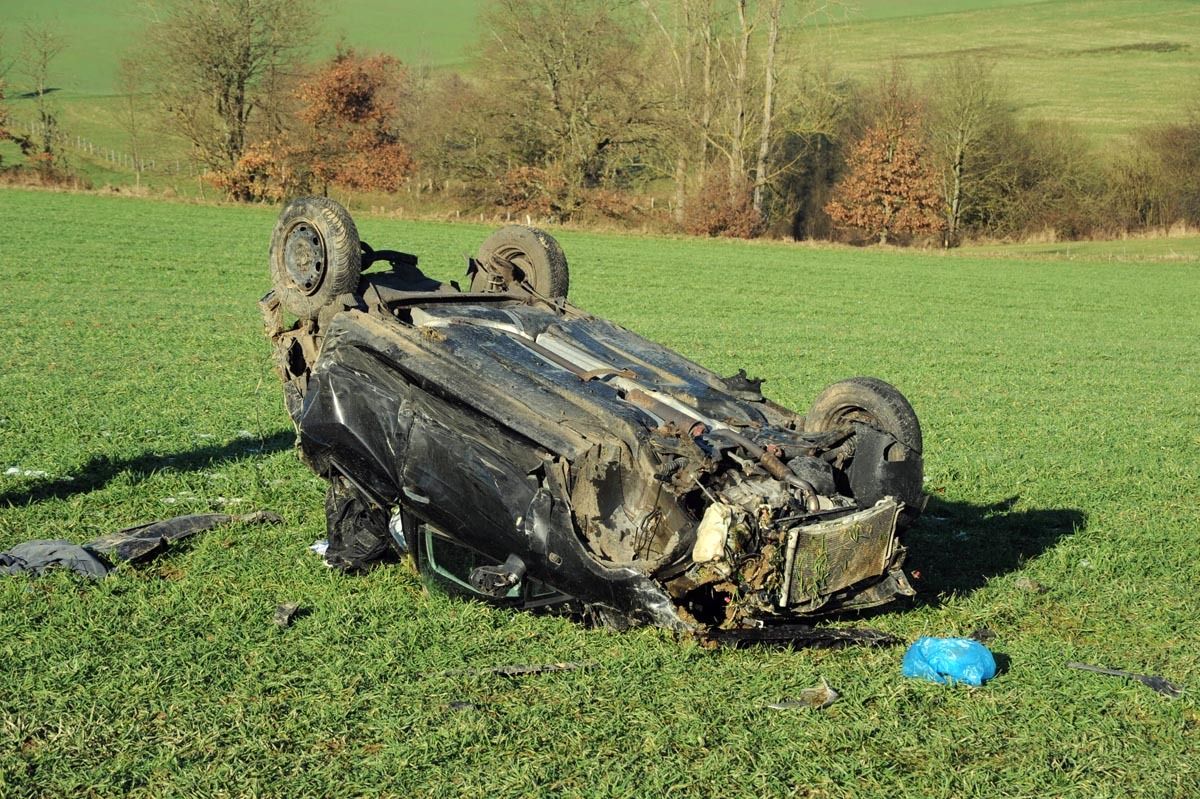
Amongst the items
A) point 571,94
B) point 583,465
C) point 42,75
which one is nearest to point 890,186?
point 571,94

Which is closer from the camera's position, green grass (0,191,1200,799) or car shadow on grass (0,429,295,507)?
green grass (0,191,1200,799)

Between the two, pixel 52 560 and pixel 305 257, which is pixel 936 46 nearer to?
pixel 305 257

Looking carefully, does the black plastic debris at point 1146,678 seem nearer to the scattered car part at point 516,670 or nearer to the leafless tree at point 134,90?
the scattered car part at point 516,670

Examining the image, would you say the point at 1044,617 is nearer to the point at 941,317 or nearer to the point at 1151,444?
the point at 1151,444

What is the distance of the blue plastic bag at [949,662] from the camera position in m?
5.33

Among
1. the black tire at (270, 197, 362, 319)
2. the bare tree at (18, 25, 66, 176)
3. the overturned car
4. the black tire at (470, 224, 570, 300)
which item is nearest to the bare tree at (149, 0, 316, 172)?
the bare tree at (18, 25, 66, 176)

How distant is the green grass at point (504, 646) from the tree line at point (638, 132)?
3268 centimetres

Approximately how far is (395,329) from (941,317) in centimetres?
1802

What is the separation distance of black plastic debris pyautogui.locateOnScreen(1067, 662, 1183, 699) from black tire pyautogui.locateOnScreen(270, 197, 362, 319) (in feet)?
15.1

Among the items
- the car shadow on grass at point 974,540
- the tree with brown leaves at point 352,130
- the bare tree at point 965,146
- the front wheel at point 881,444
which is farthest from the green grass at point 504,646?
the bare tree at point 965,146

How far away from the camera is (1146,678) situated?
5.45 m

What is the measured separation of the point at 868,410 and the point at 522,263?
3.02m

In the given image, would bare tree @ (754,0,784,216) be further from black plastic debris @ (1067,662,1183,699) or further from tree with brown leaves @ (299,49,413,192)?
black plastic debris @ (1067,662,1183,699)

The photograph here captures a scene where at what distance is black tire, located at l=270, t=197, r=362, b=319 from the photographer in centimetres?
730
